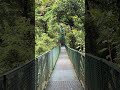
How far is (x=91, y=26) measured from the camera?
9594 mm

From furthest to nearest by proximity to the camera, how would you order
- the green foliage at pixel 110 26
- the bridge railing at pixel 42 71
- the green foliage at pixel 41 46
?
the green foliage at pixel 41 46 → the bridge railing at pixel 42 71 → the green foliage at pixel 110 26

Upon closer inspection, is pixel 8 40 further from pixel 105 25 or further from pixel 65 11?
pixel 65 11

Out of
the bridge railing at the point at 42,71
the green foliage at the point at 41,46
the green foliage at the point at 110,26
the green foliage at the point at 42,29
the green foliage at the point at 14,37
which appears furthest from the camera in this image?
the green foliage at the point at 42,29

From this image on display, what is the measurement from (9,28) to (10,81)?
6.60 metres

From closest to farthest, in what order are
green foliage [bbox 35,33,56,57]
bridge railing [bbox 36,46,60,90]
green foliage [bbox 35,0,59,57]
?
bridge railing [bbox 36,46,60,90]
green foliage [bbox 35,33,56,57]
green foliage [bbox 35,0,59,57]

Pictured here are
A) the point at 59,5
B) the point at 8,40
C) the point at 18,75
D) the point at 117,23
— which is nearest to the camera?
the point at 18,75

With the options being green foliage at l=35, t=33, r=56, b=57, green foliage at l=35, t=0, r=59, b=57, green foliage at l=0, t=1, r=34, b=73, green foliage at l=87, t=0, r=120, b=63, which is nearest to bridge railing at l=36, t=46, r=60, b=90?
green foliage at l=0, t=1, r=34, b=73

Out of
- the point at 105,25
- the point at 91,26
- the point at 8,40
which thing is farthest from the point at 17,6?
the point at 105,25

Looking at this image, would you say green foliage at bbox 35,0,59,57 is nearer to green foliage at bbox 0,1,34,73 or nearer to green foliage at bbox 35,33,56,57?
green foliage at bbox 35,33,56,57

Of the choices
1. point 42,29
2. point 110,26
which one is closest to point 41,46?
point 42,29

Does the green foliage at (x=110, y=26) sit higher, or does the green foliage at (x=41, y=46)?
the green foliage at (x=110, y=26)

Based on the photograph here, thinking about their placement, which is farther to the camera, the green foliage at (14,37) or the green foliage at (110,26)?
the green foliage at (14,37)

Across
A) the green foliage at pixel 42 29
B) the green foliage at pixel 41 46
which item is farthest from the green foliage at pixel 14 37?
the green foliage at pixel 41 46

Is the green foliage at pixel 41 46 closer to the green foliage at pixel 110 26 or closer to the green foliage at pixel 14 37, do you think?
the green foliage at pixel 14 37
